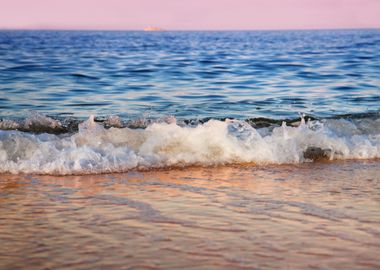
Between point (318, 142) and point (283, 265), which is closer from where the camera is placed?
point (283, 265)

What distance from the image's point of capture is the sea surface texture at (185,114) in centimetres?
630

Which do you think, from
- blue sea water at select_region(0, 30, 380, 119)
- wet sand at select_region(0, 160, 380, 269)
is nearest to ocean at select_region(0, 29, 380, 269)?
wet sand at select_region(0, 160, 380, 269)

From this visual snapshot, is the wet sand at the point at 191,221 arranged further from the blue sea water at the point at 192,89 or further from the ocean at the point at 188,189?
the blue sea water at the point at 192,89

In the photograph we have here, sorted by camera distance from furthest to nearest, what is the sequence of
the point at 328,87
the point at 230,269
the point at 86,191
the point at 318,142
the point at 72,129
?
1. the point at 328,87
2. the point at 72,129
3. the point at 318,142
4. the point at 86,191
5. the point at 230,269

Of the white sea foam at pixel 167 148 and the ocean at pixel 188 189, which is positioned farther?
the white sea foam at pixel 167 148

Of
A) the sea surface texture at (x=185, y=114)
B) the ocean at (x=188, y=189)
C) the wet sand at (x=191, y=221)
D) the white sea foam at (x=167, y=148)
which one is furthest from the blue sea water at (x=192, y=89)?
the wet sand at (x=191, y=221)

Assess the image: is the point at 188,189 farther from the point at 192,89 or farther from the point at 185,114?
the point at 192,89

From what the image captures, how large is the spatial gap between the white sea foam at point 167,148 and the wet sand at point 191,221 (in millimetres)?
377

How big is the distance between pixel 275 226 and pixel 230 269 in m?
0.79

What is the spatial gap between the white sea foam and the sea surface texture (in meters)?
0.01

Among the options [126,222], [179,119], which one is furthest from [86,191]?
[179,119]

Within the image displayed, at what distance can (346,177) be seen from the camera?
5551 mm

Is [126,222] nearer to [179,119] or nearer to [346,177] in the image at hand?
[346,177]

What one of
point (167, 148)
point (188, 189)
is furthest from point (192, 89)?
point (188, 189)
